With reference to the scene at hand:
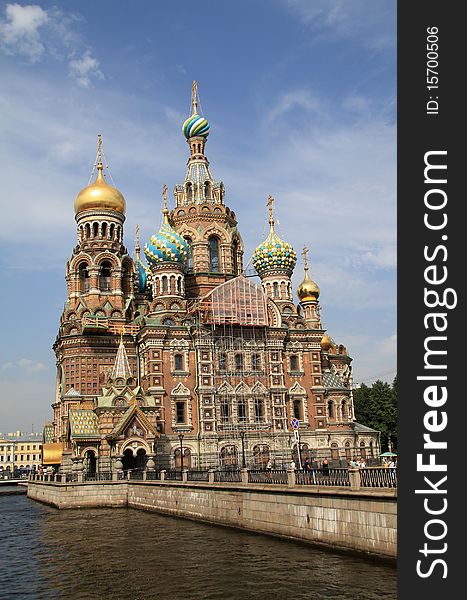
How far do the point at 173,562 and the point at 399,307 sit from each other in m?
13.7

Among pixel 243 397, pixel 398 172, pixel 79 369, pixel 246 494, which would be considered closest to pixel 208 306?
pixel 243 397

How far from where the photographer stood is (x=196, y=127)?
5906 centimetres

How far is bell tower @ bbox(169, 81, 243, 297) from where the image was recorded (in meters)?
54.1

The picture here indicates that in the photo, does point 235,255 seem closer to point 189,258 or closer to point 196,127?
point 189,258

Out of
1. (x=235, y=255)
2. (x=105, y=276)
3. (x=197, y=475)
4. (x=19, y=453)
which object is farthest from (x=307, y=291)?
(x=19, y=453)

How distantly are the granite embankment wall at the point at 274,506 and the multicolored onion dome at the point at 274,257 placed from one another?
22.4 metres

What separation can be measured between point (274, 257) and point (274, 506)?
31359mm

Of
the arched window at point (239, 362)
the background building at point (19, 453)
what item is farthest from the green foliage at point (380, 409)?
the background building at point (19, 453)

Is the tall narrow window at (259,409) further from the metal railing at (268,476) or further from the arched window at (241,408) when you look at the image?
the metal railing at (268,476)

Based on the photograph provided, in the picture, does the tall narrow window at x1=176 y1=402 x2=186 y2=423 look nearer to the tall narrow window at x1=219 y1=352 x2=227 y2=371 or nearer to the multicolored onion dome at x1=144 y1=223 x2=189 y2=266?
the tall narrow window at x1=219 y1=352 x2=227 y2=371

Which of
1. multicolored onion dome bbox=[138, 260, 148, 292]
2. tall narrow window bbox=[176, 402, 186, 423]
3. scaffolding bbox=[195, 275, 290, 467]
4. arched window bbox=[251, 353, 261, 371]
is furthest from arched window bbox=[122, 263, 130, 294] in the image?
arched window bbox=[251, 353, 261, 371]

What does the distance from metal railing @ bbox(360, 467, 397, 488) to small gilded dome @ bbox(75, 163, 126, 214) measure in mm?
37182

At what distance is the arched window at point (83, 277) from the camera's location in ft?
171

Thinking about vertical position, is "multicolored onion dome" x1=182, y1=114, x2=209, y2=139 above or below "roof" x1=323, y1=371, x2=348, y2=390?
above
